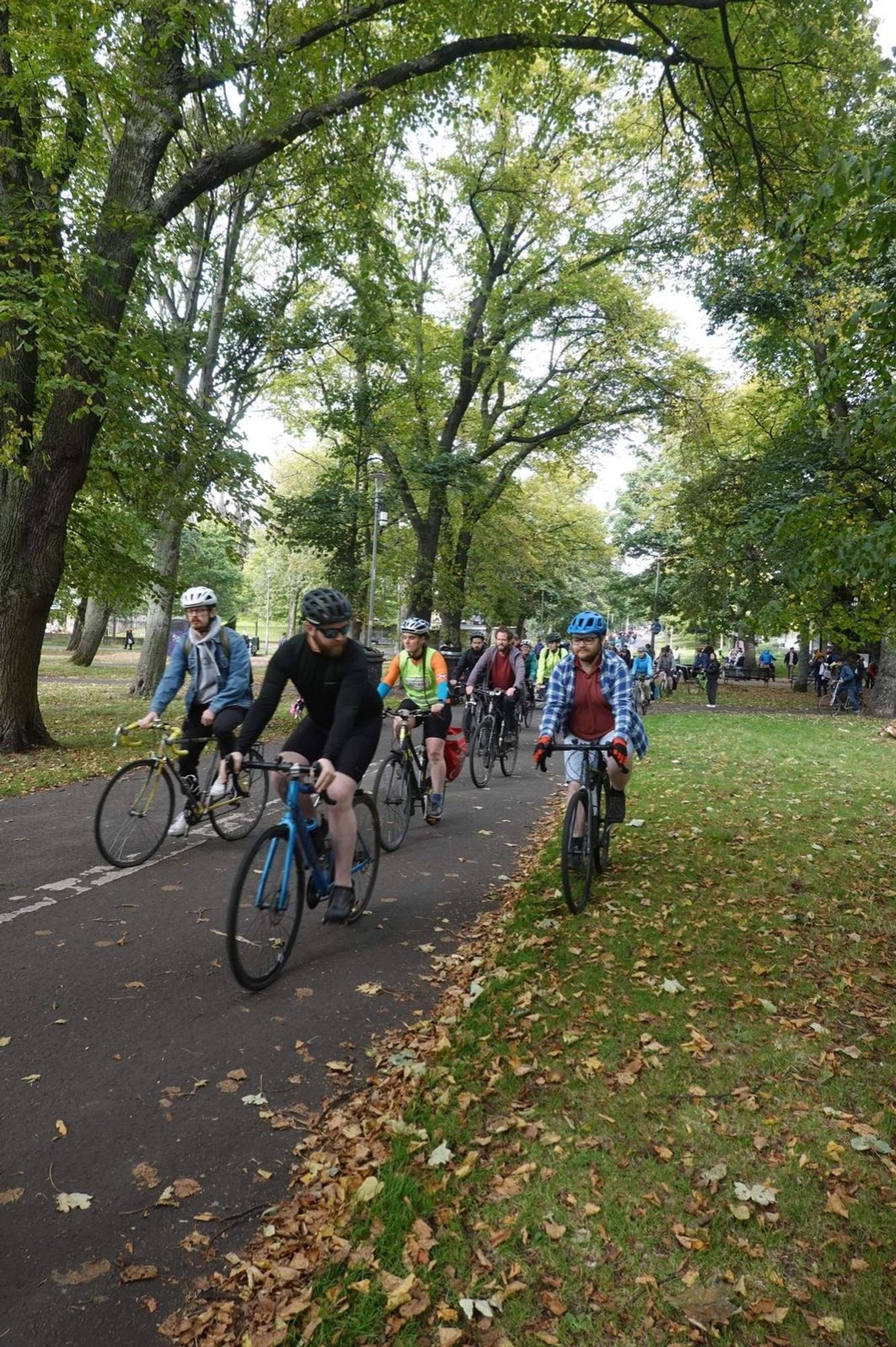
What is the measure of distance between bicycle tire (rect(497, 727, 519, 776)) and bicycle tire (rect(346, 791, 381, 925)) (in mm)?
6627

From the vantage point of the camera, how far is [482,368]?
25.1 metres

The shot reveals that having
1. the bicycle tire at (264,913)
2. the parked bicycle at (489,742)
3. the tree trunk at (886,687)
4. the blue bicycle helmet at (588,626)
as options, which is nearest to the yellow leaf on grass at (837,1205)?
the bicycle tire at (264,913)

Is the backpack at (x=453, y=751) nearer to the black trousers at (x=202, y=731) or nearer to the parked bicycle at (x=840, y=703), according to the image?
the black trousers at (x=202, y=731)

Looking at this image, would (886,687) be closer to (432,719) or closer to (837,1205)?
(432,719)

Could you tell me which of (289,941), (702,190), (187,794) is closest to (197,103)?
(702,190)

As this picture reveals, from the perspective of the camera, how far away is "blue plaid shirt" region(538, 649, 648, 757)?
5914mm

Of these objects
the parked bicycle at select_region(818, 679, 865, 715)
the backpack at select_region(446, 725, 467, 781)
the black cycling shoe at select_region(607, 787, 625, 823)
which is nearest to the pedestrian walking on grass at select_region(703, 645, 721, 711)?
the parked bicycle at select_region(818, 679, 865, 715)

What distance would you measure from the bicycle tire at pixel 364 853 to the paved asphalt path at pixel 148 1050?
0.17 m

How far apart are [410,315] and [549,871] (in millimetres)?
23438

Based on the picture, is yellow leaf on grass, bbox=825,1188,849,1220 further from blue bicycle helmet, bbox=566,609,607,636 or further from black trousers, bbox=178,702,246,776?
black trousers, bbox=178,702,246,776

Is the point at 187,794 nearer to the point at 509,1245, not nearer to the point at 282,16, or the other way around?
the point at 509,1245

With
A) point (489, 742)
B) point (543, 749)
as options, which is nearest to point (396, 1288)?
point (543, 749)

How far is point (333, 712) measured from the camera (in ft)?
16.7

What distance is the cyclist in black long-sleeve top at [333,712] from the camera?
15.4 feet
